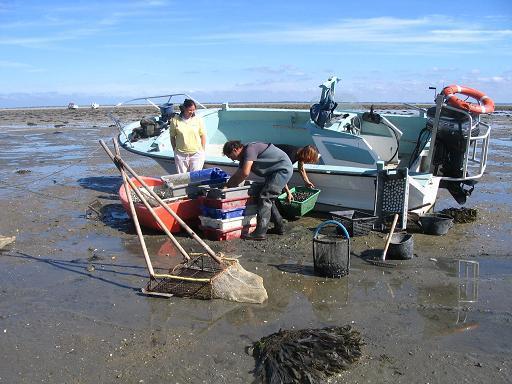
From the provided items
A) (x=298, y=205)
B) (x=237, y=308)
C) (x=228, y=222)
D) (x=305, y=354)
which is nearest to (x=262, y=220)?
(x=228, y=222)

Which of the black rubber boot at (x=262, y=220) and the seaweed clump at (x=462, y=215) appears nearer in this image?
the black rubber boot at (x=262, y=220)

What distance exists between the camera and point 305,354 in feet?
13.6

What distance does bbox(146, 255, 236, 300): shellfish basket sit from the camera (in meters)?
5.32

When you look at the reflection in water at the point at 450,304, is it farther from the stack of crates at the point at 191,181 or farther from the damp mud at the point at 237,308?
the stack of crates at the point at 191,181

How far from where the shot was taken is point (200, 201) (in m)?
8.12

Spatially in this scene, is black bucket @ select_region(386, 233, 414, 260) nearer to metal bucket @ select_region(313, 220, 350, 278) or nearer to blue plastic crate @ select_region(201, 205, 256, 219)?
metal bucket @ select_region(313, 220, 350, 278)

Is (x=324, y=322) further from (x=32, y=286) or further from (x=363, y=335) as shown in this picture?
(x=32, y=286)

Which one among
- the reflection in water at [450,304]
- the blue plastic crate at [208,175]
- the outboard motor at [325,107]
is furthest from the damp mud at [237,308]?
the outboard motor at [325,107]

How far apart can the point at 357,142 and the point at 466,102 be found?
6.53 feet

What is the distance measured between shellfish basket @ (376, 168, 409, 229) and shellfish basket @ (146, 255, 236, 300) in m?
3.09

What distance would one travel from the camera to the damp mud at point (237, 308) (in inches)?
162

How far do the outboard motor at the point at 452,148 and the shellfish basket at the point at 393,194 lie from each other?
119 cm

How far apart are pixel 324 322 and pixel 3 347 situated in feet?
9.34

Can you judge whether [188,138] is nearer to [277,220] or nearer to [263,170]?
[263,170]
